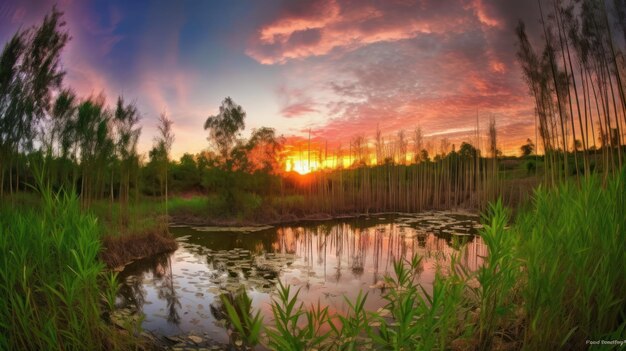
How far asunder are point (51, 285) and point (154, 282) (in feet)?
12.8

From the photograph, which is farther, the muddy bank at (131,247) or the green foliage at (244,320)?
the muddy bank at (131,247)

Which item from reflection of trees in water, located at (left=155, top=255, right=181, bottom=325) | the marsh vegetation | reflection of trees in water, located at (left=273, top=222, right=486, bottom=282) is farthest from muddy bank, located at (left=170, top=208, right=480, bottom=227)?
reflection of trees in water, located at (left=155, top=255, right=181, bottom=325)

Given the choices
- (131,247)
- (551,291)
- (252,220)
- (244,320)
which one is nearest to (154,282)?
(131,247)

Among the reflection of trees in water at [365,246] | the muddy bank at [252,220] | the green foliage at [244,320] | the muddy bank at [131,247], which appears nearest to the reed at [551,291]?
the green foliage at [244,320]

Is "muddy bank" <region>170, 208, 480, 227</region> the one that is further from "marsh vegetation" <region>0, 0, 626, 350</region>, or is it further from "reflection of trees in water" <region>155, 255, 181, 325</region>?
"reflection of trees in water" <region>155, 255, 181, 325</region>

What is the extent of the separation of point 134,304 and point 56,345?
9.37 feet

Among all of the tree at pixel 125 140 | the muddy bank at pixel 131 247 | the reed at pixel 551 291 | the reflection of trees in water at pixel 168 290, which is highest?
the tree at pixel 125 140

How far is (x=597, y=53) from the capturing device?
595cm

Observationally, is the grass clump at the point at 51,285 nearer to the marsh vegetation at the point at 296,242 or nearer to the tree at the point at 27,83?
the marsh vegetation at the point at 296,242

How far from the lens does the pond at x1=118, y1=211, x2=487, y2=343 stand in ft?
17.1

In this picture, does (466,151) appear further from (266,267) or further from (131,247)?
(131,247)

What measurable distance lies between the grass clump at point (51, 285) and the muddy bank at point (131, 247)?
4.44 metres

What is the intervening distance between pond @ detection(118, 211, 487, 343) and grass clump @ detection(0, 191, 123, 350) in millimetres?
495

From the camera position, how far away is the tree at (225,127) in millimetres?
16812
